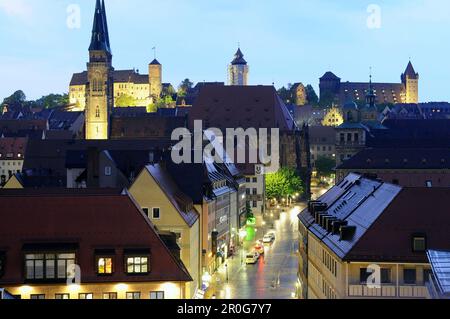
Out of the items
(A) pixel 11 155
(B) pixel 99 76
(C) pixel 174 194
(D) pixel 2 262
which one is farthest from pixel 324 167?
(D) pixel 2 262

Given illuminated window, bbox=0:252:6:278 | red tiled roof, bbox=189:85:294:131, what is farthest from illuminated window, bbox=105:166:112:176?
red tiled roof, bbox=189:85:294:131

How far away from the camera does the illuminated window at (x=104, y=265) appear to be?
1352 inches

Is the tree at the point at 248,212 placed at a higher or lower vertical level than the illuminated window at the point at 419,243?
lower

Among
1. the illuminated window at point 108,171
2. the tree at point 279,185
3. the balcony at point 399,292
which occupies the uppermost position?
the illuminated window at point 108,171

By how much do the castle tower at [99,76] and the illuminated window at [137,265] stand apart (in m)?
132

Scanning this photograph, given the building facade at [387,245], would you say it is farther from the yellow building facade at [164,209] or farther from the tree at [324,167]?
the tree at [324,167]

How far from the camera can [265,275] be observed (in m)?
62.4

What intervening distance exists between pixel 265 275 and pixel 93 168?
13445 millimetres

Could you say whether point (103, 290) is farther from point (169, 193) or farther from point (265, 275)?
point (265, 275)

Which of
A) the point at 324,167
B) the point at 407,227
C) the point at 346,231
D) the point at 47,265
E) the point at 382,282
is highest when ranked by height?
the point at 407,227

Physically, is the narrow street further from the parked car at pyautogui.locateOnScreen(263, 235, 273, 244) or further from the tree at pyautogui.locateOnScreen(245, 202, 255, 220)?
the tree at pyautogui.locateOnScreen(245, 202, 255, 220)

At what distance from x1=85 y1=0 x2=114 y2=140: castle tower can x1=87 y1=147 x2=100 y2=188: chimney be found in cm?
10178

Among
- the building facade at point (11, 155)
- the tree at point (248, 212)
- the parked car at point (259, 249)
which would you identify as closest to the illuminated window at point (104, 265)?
the parked car at point (259, 249)

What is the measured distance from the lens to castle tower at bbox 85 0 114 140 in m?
166
